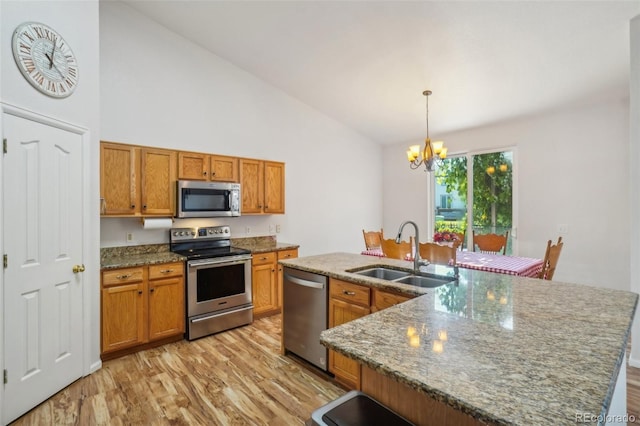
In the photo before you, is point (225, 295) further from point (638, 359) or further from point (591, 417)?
point (638, 359)

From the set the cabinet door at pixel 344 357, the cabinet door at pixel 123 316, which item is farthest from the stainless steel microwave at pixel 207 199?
the cabinet door at pixel 344 357

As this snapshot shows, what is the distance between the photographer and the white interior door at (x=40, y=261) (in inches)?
79.5

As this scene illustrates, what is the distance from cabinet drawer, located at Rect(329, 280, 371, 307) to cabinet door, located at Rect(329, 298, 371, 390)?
4cm

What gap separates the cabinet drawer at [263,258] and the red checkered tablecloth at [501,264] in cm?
220

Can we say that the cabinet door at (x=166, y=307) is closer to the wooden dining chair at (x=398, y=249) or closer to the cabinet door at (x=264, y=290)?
the cabinet door at (x=264, y=290)

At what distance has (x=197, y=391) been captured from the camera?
7.64 ft

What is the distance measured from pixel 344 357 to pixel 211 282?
1819 mm

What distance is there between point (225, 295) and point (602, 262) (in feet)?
14.9

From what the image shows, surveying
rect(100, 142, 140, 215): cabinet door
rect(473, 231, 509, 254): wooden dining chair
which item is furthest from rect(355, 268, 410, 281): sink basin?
rect(100, 142, 140, 215): cabinet door

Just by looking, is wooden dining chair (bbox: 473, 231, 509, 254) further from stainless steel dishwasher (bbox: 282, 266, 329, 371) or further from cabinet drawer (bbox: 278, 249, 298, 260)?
stainless steel dishwasher (bbox: 282, 266, 329, 371)

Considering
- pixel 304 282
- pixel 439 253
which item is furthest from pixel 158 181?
pixel 439 253

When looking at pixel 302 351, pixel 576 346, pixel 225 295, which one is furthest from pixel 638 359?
pixel 225 295

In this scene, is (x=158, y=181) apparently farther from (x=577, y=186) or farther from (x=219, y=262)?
(x=577, y=186)

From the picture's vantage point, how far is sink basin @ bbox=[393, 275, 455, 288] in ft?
6.87
